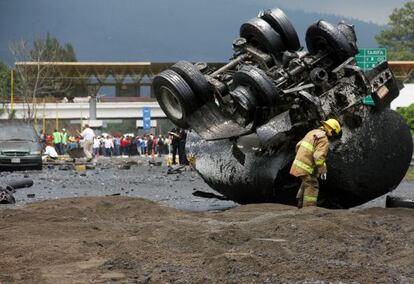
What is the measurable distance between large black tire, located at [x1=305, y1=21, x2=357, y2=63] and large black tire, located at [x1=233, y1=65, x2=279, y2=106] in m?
1.24

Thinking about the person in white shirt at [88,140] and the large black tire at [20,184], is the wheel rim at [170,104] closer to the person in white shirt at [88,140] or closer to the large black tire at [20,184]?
the large black tire at [20,184]

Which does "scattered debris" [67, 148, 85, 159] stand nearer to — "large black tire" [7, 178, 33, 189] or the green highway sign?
the green highway sign

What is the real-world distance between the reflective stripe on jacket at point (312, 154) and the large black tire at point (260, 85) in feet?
2.09

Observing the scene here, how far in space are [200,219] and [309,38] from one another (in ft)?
10.3

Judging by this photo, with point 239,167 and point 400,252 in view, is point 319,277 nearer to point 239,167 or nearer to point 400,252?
point 400,252

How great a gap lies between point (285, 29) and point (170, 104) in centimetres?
207

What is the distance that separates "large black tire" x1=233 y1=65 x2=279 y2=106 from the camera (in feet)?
30.4

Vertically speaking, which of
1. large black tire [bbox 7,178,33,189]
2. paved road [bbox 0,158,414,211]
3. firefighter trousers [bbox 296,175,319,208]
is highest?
firefighter trousers [bbox 296,175,319,208]

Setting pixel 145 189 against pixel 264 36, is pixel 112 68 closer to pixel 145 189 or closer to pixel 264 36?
pixel 145 189

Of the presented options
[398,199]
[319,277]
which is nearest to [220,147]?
[398,199]

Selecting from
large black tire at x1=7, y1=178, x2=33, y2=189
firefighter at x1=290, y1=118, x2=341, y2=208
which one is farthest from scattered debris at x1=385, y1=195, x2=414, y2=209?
large black tire at x1=7, y1=178, x2=33, y2=189

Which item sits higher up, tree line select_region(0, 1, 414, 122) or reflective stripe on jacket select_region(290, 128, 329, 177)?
tree line select_region(0, 1, 414, 122)

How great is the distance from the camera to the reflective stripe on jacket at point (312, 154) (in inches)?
360

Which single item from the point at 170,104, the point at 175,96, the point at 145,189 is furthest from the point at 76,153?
the point at 175,96
